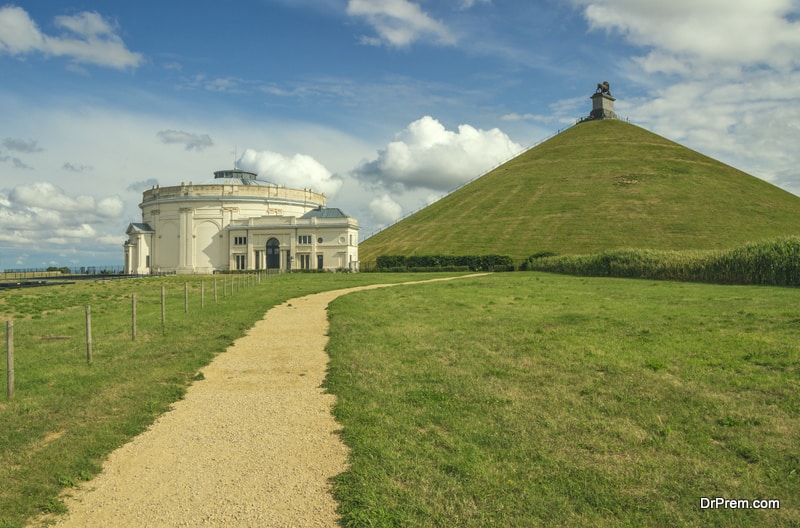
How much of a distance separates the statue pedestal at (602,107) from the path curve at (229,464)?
158 meters

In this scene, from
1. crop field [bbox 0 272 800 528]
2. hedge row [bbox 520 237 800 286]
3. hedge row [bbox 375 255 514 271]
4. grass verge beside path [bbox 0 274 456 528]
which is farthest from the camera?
hedge row [bbox 375 255 514 271]

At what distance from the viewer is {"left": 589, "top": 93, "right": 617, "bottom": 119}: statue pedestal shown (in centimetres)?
15250

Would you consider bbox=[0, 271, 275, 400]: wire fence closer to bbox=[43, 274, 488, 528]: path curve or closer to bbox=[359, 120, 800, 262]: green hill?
bbox=[43, 274, 488, 528]: path curve

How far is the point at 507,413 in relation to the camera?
8.88 metres

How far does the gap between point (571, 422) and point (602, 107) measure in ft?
527

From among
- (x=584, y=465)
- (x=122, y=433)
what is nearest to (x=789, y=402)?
(x=584, y=465)

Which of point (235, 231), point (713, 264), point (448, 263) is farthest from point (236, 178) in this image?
point (713, 264)

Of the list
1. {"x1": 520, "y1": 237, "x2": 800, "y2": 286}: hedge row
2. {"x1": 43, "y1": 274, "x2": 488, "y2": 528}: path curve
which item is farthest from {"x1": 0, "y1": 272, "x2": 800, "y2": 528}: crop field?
{"x1": 520, "y1": 237, "x2": 800, "y2": 286}: hedge row

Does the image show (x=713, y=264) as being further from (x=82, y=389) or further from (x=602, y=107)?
(x=602, y=107)

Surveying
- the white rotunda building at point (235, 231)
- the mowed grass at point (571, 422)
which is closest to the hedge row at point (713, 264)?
the mowed grass at point (571, 422)

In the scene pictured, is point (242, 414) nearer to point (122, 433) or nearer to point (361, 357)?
point (122, 433)

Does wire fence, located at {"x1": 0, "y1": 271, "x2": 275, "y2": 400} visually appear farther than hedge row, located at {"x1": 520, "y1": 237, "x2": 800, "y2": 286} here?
No

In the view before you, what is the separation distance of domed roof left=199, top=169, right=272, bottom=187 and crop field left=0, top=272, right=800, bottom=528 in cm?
7973

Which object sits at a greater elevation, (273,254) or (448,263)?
(273,254)
